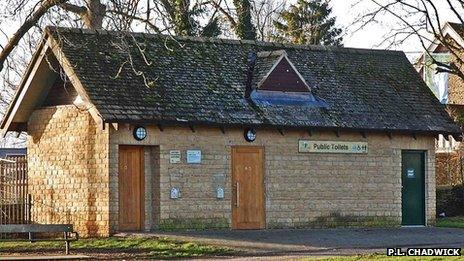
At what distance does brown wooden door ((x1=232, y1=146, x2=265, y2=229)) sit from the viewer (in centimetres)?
3369

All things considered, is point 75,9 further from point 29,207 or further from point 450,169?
point 450,169

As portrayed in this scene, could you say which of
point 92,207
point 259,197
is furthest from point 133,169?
point 259,197

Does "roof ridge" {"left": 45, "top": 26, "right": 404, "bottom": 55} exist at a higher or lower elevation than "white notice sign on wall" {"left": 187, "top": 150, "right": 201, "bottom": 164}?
higher

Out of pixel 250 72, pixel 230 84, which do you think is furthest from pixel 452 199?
pixel 230 84

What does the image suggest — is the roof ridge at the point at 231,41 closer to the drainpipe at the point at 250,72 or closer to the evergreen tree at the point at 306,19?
the drainpipe at the point at 250,72

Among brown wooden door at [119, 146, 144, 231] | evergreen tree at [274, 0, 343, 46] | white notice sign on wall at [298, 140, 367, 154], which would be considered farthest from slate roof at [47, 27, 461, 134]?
evergreen tree at [274, 0, 343, 46]

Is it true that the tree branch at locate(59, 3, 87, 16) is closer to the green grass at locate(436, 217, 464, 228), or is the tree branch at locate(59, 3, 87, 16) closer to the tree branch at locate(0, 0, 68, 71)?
the tree branch at locate(0, 0, 68, 71)

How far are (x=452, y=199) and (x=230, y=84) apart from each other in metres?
13.8

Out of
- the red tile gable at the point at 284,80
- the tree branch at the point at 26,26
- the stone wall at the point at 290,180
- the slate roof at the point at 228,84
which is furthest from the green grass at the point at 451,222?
the tree branch at the point at 26,26

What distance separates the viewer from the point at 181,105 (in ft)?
108

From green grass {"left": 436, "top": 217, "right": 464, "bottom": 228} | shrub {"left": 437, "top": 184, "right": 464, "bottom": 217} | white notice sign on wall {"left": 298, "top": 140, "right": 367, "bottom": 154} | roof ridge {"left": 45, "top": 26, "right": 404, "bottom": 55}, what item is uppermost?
roof ridge {"left": 45, "top": 26, "right": 404, "bottom": 55}

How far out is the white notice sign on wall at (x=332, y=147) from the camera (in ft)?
114

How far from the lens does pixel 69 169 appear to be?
110 ft

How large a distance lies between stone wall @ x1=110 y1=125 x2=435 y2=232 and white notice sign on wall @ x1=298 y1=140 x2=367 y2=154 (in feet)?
0.47
